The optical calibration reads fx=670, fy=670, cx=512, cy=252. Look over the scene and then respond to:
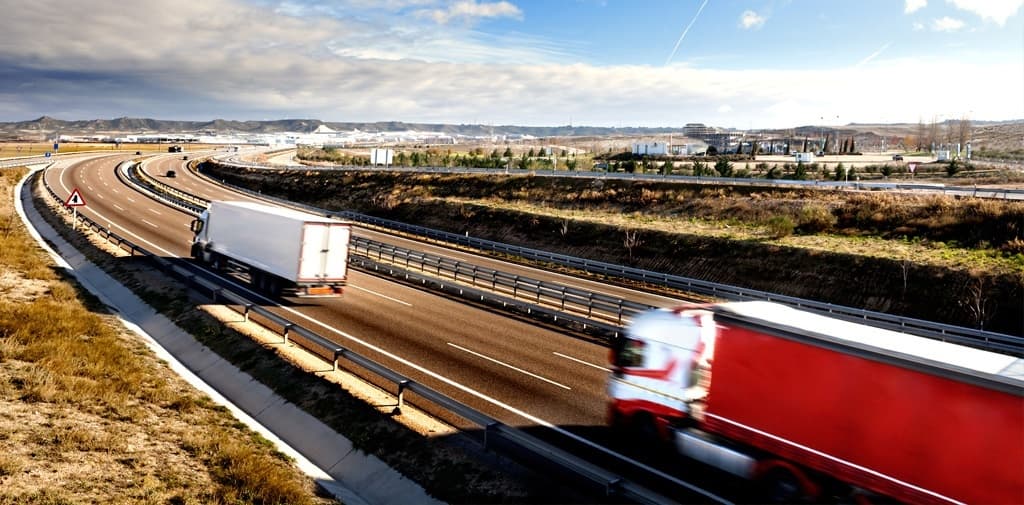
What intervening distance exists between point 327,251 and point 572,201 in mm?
35618

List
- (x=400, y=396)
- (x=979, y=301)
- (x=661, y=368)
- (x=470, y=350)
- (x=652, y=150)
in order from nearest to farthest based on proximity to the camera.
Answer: (x=661, y=368) → (x=400, y=396) → (x=470, y=350) → (x=979, y=301) → (x=652, y=150)

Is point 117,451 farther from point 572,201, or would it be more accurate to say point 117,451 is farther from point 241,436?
point 572,201

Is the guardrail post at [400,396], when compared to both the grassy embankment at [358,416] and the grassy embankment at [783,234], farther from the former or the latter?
the grassy embankment at [783,234]

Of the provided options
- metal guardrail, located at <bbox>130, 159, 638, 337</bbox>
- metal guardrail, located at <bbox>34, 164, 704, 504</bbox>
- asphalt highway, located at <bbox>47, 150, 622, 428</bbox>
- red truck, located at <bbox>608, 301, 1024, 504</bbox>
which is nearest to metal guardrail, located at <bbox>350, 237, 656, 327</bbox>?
metal guardrail, located at <bbox>130, 159, 638, 337</bbox>

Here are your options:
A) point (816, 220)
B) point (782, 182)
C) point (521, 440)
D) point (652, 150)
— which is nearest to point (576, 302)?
point (521, 440)

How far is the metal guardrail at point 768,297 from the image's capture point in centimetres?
2258

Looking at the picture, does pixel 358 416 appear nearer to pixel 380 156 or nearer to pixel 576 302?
pixel 576 302

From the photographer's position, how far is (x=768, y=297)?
1109 inches

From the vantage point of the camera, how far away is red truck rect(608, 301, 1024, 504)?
29.6 ft

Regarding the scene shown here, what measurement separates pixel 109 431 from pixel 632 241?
3367 centimetres

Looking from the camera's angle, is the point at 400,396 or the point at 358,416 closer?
the point at 358,416

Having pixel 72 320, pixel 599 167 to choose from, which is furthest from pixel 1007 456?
pixel 599 167

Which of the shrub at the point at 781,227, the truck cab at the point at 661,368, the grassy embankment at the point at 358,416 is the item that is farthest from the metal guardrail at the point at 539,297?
the shrub at the point at 781,227

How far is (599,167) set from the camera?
8175 centimetres
